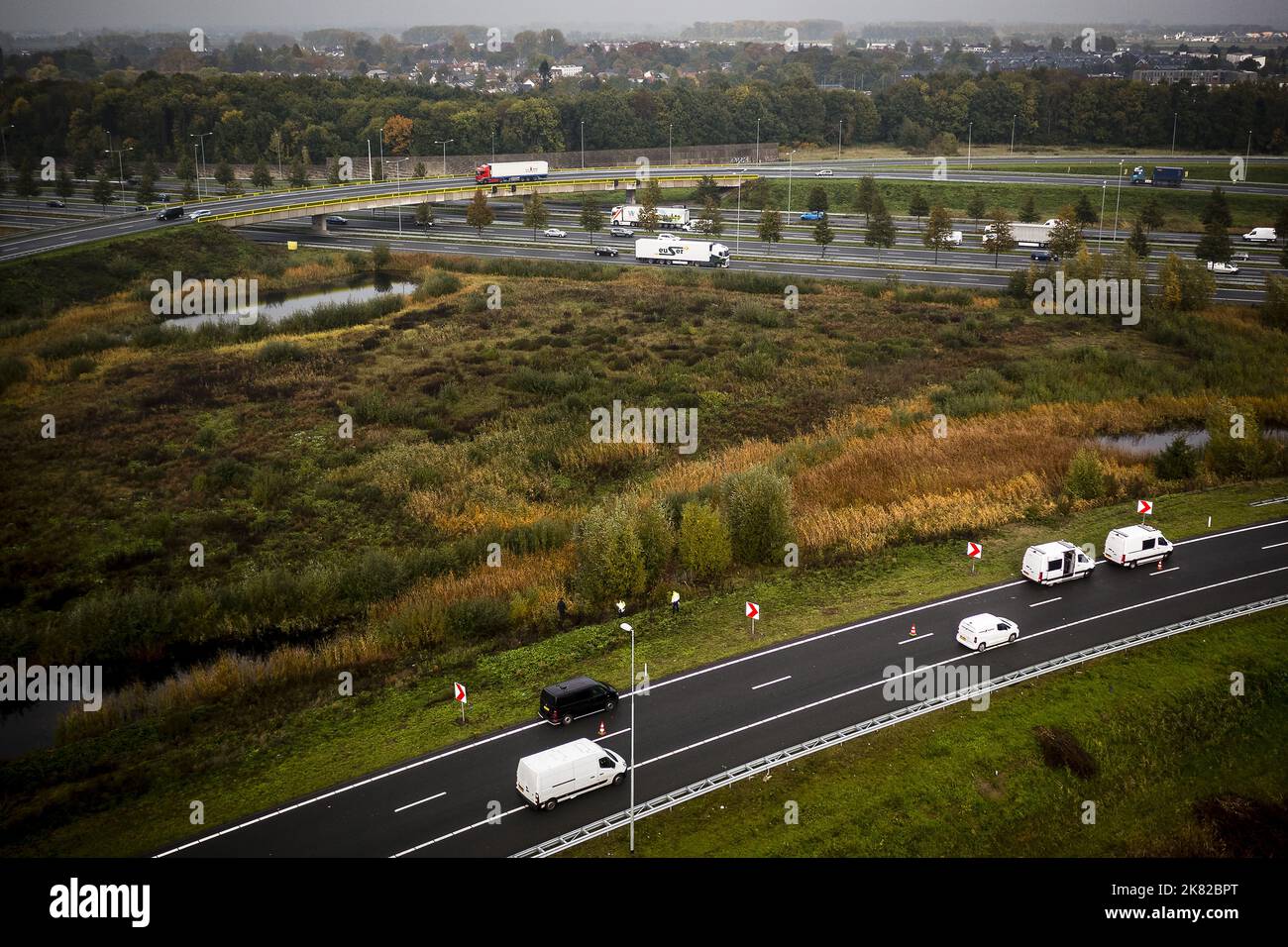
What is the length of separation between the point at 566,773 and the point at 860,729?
21.1ft

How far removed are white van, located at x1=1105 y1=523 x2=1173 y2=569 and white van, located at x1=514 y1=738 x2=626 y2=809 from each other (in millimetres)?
A: 17096

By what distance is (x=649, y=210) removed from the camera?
86.3m

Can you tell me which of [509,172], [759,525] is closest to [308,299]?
[509,172]

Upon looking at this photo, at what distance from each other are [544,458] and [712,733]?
64.9ft

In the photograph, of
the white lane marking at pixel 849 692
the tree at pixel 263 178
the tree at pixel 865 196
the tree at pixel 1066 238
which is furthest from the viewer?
the tree at pixel 263 178

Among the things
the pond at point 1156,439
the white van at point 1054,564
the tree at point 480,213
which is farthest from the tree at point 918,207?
the white van at point 1054,564

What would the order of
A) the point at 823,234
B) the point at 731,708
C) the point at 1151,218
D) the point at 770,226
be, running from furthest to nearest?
the point at 770,226 → the point at 823,234 → the point at 1151,218 → the point at 731,708

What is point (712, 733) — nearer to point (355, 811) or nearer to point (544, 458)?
point (355, 811)

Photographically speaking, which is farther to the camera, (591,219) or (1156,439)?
(591,219)

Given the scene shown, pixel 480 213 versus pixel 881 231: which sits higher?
pixel 480 213

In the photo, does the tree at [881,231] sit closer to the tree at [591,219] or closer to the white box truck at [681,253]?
the white box truck at [681,253]

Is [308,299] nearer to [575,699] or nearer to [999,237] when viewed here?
[999,237]

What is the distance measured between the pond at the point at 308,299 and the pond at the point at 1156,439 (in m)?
45.0

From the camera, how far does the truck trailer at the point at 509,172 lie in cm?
9519
